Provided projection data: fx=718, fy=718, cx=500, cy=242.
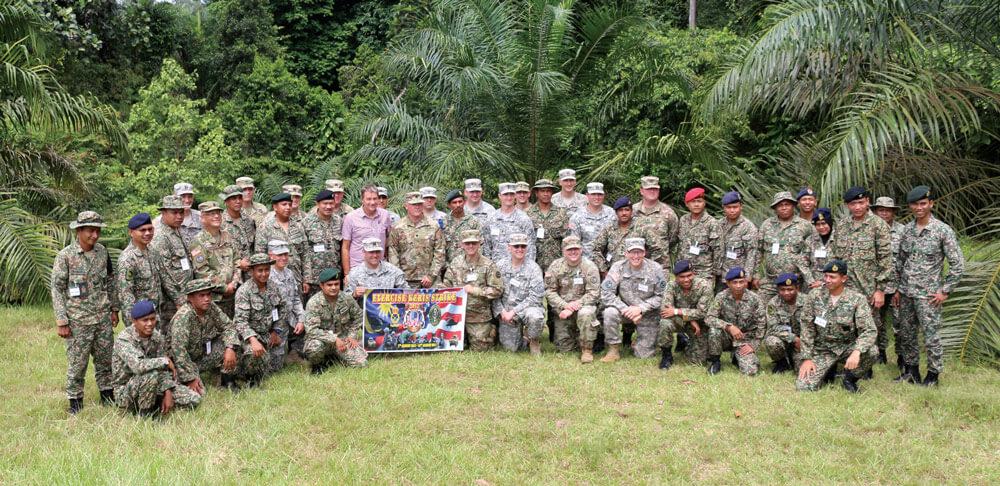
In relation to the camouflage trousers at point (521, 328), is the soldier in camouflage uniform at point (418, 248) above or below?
above

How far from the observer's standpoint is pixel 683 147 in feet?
41.9

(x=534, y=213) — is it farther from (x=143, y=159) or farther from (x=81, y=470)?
(x=143, y=159)

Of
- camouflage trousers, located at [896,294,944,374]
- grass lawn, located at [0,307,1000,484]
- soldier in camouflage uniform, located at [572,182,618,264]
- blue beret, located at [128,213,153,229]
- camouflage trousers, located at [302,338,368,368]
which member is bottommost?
grass lawn, located at [0,307,1000,484]

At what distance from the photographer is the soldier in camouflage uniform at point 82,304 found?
6926 mm

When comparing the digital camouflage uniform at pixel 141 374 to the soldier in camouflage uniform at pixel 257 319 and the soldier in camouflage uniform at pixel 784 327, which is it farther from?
the soldier in camouflage uniform at pixel 784 327

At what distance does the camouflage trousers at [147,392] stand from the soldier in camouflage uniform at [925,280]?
742 cm

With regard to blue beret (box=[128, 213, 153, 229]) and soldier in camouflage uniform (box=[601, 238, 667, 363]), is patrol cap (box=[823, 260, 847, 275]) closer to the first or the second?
soldier in camouflage uniform (box=[601, 238, 667, 363])

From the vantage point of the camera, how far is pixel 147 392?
6641mm

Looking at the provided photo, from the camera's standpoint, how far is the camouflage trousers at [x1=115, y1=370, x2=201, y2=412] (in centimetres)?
663

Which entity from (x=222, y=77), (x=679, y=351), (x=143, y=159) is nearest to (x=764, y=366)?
(x=679, y=351)

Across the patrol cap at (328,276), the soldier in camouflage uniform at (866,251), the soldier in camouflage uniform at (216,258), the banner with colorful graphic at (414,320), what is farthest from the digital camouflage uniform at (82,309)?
the soldier in camouflage uniform at (866,251)

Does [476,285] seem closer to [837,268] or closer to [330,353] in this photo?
[330,353]

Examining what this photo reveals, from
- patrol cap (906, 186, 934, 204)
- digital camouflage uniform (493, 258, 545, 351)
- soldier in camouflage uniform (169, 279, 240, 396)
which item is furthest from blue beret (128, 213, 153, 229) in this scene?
patrol cap (906, 186, 934, 204)

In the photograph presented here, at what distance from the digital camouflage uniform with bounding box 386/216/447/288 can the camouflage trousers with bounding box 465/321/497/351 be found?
81 centimetres
